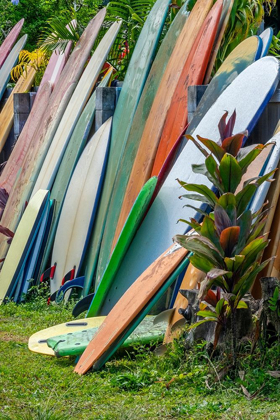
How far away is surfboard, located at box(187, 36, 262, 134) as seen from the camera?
17.0ft

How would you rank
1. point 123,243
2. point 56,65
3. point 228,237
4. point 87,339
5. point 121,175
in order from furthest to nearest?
point 56,65, point 121,175, point 123,243, point 87,339, point 228,237

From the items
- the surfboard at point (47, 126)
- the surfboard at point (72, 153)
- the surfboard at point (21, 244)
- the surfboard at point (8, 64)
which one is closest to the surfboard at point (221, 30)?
the surfboard at point (72, 153)

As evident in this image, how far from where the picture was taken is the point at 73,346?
13.6 ft

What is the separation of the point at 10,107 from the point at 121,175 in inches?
148

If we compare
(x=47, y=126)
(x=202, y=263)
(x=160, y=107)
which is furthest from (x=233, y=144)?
(x=47, y=126)

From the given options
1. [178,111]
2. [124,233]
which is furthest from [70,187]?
[124,233]

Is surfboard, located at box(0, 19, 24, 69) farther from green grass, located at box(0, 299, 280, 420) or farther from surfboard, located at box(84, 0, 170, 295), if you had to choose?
green grass, located at box(0, 299, 280, 420)

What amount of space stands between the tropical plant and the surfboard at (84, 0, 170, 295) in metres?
2.43

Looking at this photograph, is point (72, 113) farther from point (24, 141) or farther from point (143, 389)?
point (143, 389)

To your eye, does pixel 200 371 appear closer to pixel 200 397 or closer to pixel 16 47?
pixel 200 397

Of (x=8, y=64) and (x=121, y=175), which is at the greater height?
(x=8, y=64)

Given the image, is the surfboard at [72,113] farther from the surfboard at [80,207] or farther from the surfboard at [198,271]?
the surfboard at [198,271]

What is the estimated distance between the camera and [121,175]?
5.97 metres

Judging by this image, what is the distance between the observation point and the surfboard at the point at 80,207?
606 centimetres
